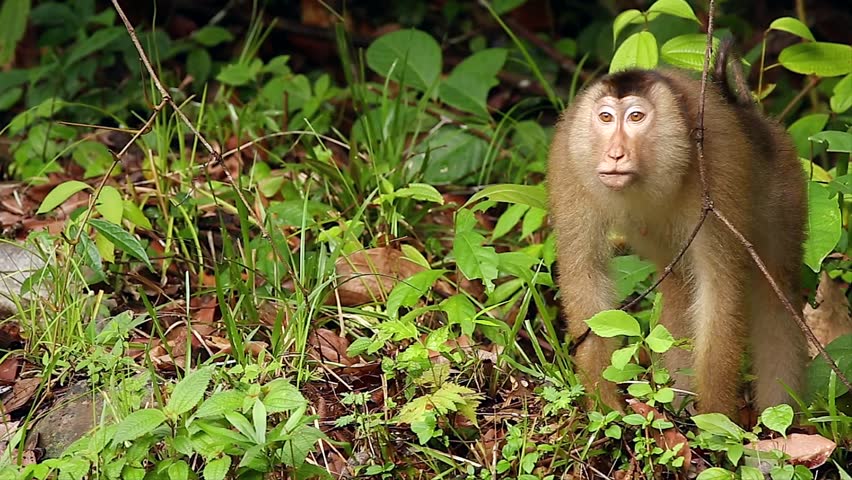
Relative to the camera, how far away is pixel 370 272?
506 centimetres

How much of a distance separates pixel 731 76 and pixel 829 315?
4.38 ft

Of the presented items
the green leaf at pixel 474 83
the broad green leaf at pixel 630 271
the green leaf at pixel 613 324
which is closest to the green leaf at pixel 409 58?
the green leaf at pixel 474 83

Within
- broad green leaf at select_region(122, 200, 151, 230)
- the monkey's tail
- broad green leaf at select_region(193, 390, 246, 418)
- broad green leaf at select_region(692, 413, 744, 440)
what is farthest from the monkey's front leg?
broad green leaf at select_region(122, 200, 151, 230)

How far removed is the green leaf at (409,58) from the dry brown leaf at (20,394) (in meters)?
2.72

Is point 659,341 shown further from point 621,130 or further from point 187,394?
point 187,394

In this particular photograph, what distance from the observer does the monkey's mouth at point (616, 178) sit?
384 cm

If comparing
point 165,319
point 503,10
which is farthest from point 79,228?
point 503,10

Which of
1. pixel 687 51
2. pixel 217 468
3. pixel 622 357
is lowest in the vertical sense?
pixel 217 468

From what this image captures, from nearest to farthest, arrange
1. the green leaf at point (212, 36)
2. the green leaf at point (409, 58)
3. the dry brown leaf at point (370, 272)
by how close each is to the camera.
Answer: the dry brown leaf at point (370, 272), the green leaf at point (409, 58), the green leaf at point (212, 36)

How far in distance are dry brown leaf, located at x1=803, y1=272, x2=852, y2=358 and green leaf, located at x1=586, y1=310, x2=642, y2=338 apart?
171 cm

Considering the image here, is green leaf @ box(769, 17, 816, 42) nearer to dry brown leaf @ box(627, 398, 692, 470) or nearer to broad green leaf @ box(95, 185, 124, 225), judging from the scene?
dry brown leaf @ box(627, 398, 692, 470)

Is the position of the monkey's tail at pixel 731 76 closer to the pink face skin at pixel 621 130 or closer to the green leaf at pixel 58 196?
the pink face skin at pixel 621 130

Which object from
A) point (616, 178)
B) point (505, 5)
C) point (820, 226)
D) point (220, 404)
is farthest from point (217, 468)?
point (505, 5)

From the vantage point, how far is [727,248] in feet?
13.3
